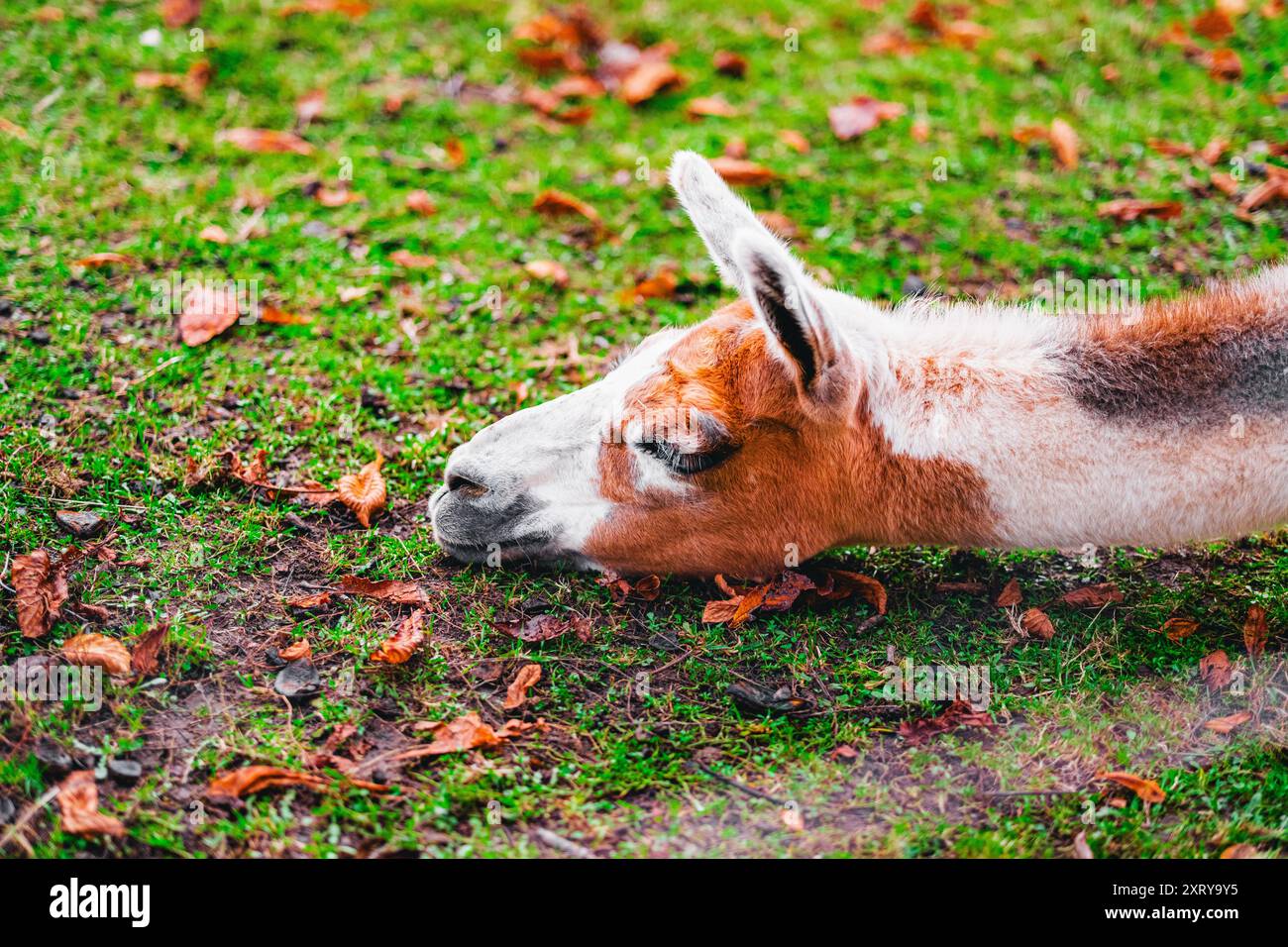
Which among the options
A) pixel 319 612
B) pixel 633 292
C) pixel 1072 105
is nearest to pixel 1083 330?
pixel 633 292

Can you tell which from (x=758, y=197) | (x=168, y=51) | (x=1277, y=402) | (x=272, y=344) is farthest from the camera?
(x=168, y=51)

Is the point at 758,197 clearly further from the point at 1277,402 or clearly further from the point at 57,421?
the point at 57,421

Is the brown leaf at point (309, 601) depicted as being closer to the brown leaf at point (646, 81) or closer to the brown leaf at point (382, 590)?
the brown leaf at point (382, 590)

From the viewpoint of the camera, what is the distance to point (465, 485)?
4.58 m

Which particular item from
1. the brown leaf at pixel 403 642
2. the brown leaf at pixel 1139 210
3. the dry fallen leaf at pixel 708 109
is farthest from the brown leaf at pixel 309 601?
the brown leaf at pixel 1139 210

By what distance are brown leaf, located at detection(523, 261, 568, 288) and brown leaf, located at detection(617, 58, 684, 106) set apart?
222 cm

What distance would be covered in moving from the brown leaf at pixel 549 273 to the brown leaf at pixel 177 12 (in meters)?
3.96

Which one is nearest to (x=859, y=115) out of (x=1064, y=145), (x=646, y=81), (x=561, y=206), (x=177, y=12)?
(x=1064, y=145)

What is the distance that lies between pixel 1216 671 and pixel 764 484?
2041 mm

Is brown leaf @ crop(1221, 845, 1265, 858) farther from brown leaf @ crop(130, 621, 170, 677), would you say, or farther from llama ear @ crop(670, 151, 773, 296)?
brown leaf @ crop(130, 621, 170, 677)

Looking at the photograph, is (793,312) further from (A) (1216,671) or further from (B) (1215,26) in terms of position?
(B) (1215,26)

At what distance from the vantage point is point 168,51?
8.04 metres

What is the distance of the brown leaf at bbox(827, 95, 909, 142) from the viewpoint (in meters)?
7.78
